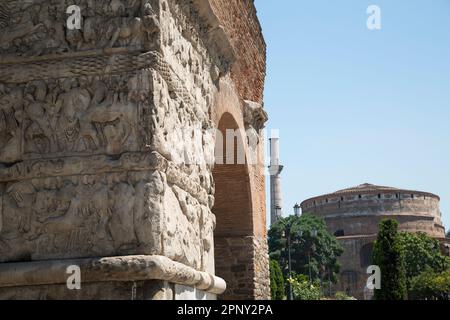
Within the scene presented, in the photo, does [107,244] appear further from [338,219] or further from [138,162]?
[338,219]

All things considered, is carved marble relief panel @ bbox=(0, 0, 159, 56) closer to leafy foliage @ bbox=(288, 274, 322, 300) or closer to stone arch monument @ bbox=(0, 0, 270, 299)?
stone arch monument @ bbox=(0, 0, 270, 299)

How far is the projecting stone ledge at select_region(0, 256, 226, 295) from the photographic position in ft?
14.1

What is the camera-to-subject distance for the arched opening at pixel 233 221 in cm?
894

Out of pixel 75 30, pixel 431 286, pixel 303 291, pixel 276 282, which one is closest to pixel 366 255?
pixel 431 286

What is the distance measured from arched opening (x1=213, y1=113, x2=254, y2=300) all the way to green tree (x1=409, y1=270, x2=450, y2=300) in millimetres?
23104

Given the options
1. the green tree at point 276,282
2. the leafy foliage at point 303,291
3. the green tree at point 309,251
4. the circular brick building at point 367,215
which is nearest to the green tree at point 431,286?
A: the green tree at point 309,251

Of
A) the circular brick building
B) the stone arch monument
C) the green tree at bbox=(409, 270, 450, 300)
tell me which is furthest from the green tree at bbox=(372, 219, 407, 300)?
the circular brick building

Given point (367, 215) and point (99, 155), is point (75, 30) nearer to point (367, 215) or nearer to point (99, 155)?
point (99, 155)

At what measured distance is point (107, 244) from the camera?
4492 millimetres

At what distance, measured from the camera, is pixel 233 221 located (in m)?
9.23
